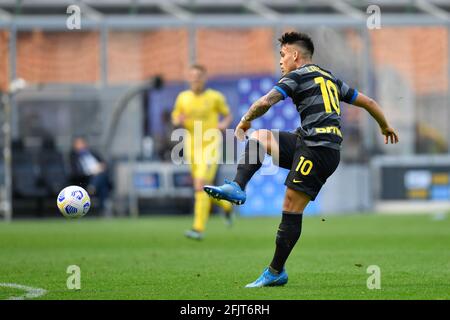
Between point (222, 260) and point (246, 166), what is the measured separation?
3.17 m

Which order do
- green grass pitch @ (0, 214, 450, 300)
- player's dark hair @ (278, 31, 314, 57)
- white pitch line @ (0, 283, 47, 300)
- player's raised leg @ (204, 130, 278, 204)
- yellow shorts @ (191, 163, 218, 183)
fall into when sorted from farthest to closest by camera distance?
yellow shorts @ (191, 163, 218, 183) → player's dark hair @ (278, 31, 314, 57) → player's raised leg @ (204, 130, 278, 204) → green grass pitch @ (0, 214, 450, 300) → white pitch line @ (0, 283, 47, 300)

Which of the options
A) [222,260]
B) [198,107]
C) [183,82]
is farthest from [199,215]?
[183,82]

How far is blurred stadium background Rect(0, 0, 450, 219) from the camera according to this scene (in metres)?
25.3

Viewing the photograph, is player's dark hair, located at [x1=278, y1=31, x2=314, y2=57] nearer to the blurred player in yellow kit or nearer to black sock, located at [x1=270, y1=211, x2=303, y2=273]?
black sock, located at [x1=270, y1=211, x2=303, y2=273]

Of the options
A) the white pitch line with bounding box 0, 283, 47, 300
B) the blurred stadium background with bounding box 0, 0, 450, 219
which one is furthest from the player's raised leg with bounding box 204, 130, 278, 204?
the blurred stadium background with bounding box 0, 0, 450, 219

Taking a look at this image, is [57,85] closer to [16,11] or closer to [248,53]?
[16,11]

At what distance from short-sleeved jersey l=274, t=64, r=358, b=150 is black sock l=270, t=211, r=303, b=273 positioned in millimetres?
667

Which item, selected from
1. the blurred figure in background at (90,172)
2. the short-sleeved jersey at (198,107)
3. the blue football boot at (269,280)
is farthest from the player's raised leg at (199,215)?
the blurred figure in background at (90,172)

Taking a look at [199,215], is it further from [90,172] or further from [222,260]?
[90,172]

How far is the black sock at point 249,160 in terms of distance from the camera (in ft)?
28.9

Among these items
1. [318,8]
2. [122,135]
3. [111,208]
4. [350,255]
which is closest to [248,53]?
[318,8]

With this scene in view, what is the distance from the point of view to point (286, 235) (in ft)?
29.2

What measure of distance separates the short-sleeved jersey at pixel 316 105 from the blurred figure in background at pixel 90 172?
1547 cm

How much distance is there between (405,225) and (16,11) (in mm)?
12168
